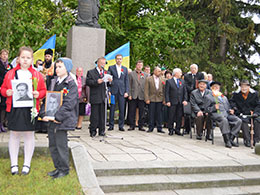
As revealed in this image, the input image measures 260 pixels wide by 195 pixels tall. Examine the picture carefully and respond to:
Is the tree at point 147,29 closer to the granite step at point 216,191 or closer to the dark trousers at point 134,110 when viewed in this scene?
the dark trousers at point 134,110

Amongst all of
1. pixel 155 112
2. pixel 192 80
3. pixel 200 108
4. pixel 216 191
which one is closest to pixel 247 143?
pixel 200 108

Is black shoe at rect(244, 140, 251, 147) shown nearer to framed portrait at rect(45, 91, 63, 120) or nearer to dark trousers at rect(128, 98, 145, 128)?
dark trousers at rect(128, 98, 145, 128)

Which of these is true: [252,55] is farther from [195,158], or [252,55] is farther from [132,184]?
[132,184]

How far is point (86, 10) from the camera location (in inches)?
441

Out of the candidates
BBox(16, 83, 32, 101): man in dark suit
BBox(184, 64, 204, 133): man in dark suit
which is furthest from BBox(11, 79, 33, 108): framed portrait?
BBox(184, 64, 204, 133): man in dark suit

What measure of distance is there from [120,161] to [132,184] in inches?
31.9

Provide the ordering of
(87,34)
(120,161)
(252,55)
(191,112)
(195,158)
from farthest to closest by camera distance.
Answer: (252,55)
(87,34)
(191,112)
(195,158)
(120,161)

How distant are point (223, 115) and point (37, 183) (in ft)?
18.2

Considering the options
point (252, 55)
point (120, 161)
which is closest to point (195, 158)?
point (120, 161)

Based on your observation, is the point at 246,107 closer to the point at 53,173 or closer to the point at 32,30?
the point at 53,173

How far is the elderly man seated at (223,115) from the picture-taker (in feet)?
26.3

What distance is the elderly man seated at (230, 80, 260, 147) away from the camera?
27.2ft

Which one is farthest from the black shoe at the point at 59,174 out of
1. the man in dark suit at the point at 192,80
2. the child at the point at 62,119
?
the man in dark suit at the point at 192,80

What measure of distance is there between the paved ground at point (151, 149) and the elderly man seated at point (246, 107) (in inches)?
17.3
